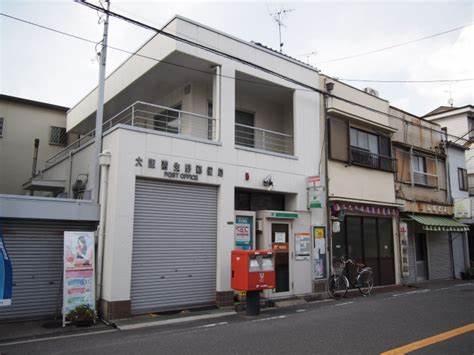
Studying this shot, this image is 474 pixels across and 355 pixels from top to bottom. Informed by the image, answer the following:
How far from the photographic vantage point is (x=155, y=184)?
10.6m

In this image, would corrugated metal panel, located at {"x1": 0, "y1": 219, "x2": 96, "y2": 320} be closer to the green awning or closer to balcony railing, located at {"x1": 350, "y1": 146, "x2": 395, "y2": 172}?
balcony railing, located at {"x1": 350, "y1": 146, "x2": 395, "y2": 172}

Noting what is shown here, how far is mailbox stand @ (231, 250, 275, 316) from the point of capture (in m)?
9.92

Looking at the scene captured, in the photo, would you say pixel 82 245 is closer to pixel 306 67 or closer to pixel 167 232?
pixel 167 232

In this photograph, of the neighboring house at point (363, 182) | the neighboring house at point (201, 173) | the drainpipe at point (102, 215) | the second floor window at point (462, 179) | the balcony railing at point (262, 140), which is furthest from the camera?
the second floor window at point (462, 179)

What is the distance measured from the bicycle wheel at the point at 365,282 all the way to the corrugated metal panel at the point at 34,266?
31.8 ft

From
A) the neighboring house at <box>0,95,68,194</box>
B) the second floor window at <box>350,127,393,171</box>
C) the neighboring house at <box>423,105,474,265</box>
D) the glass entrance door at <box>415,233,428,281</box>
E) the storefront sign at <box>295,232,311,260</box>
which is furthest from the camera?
the neighboring house at <box>423,105,474,265</box>

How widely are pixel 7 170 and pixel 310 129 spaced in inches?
538

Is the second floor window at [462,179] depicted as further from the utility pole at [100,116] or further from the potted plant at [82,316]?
the potted plant at [82,316]

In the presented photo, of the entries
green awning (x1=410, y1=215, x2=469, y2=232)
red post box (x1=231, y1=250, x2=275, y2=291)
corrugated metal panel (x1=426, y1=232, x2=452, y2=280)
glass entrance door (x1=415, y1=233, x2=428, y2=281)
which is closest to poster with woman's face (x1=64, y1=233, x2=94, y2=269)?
red post box (x1=231, y1=250, x2=275, y2=291)

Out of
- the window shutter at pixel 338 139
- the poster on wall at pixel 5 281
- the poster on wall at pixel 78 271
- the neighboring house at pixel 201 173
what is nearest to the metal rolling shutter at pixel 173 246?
the neighboring house at pixel 201 173

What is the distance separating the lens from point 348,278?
14.5 metres

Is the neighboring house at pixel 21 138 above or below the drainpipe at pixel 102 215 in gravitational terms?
above

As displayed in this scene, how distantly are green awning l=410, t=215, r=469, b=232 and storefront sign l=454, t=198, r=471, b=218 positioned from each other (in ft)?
1.40

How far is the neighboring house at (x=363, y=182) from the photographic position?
14859 millimetres
